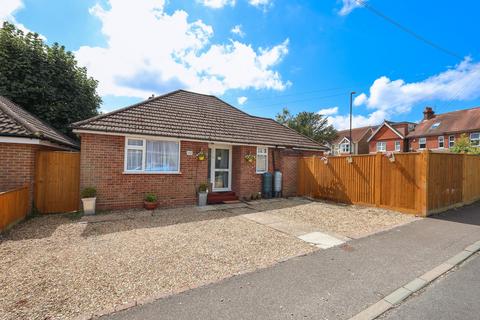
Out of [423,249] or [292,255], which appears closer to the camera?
[292,255]

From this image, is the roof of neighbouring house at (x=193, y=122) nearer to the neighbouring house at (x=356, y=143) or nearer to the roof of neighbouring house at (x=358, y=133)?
the neighbouring house at (x=356, y=143)

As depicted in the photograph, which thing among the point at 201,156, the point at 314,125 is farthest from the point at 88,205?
the point at 314,125

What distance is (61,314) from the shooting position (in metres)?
2.82

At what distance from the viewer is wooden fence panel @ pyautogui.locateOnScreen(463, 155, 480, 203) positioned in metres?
10.6

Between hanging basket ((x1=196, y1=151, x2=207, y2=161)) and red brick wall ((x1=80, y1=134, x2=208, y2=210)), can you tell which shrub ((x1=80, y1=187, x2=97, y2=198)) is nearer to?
red brick wall ((x1=80, y1=134, x2=208, y2=210))

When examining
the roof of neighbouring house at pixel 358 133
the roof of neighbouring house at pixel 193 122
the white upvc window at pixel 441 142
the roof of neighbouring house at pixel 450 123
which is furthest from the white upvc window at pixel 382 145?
the roof of neighbouring house at pixel 193 122

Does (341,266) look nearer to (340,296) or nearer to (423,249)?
(340,296)

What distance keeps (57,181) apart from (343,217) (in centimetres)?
972

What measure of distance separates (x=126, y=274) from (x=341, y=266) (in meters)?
3.66

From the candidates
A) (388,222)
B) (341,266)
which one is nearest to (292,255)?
(341,266)

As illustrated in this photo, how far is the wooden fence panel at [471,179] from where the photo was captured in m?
10.6

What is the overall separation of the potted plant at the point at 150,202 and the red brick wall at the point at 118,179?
226mm

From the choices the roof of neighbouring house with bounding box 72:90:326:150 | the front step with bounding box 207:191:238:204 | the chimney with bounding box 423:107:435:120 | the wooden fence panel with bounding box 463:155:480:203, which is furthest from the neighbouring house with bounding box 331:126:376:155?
the front step with bounding box 207:191:238:204

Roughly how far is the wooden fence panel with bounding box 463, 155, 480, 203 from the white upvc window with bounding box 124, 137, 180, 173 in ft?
41.1
